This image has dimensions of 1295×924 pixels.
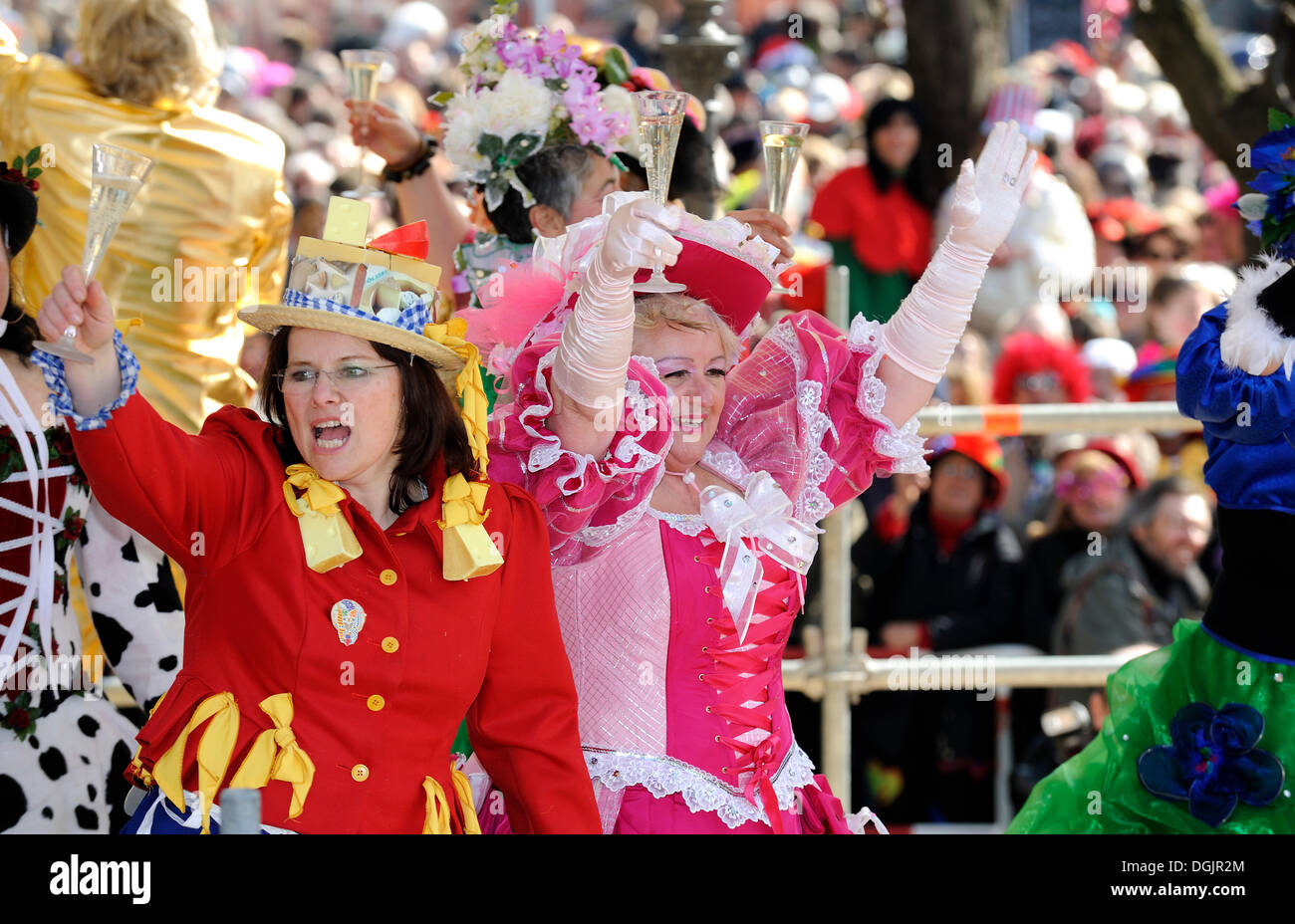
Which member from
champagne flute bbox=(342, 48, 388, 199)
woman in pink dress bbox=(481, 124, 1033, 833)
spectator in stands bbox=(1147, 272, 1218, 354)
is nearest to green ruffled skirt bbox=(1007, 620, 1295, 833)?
woman in pink dress bbox=(481, 124, 1033, 833)

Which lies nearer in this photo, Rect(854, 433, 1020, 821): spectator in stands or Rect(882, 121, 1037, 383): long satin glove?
Rect(882, 121, 1037, 383): long satin glove

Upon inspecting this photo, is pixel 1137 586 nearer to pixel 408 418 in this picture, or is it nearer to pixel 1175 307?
pixel 1175 307

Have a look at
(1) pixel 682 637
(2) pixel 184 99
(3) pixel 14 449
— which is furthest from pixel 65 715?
(2) pixel 184 99

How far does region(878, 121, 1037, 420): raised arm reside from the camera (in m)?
2.95

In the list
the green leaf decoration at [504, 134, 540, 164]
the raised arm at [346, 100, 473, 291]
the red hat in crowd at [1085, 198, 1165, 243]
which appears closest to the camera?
the green leaf decoration at [504, 134, 540, 164]

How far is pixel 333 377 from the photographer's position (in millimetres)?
2639

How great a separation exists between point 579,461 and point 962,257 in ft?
2.44

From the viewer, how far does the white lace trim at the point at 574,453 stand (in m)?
2.86

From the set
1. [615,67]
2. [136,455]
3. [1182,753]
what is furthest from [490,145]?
[1182,753]

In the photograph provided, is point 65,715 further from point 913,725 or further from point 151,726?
point 913,725

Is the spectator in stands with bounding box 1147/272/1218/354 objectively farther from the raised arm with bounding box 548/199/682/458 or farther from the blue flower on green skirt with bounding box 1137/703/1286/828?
the raised arm with bounding box 548/199/682/458

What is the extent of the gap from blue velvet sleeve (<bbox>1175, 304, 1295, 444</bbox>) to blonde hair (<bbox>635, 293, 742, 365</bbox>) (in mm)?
932

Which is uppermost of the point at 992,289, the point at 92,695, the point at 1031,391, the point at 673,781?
the point at 992,289

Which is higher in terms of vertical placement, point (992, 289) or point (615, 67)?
point (992, 289)
